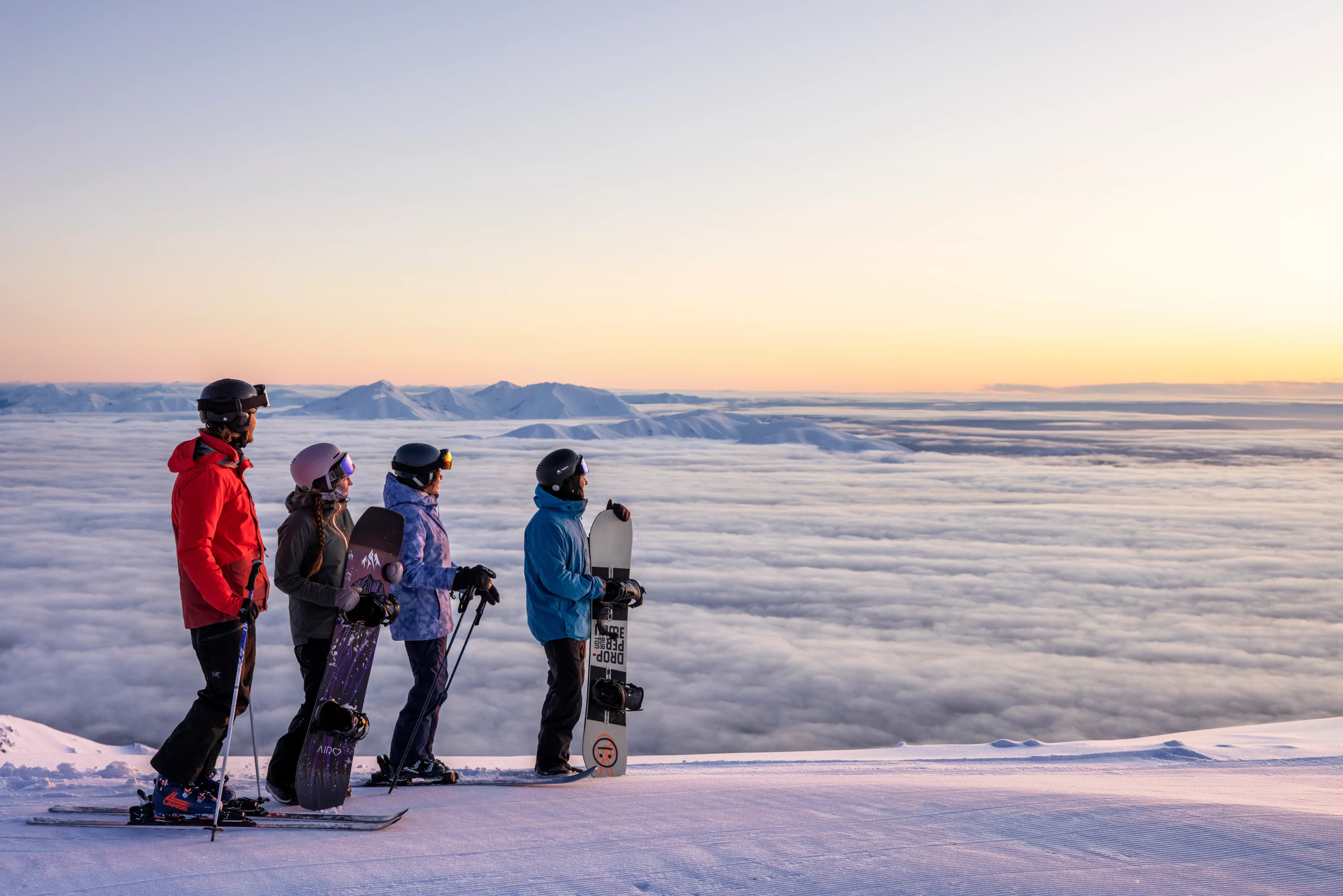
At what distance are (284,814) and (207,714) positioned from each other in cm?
47

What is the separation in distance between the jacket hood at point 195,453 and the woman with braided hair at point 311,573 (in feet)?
1.32

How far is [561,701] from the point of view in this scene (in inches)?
156

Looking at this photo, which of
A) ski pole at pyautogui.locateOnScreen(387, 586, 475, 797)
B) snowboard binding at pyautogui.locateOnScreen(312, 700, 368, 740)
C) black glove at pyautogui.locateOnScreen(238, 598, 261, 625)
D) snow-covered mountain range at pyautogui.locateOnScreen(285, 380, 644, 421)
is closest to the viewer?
black glove at pyautogui.locateOnScreen(238, 598, 261, 625)

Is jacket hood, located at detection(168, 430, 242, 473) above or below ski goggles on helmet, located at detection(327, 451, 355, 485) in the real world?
above

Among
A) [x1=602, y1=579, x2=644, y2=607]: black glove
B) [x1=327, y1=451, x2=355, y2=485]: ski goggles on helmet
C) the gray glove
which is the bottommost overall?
[x1=602, y1=579, x2=644, y2=607]: black glove

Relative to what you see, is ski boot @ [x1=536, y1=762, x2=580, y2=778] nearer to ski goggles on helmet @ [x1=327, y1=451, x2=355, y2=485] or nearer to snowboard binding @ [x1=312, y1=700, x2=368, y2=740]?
snowboard binding @ [x1=312, y1=700, x2=368, y2=740]

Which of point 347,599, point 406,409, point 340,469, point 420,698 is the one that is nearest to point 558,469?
point 340,469

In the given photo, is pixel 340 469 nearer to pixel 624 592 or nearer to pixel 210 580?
pixel 210 580

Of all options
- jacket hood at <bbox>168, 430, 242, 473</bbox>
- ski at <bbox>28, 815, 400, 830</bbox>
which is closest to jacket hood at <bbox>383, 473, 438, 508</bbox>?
jacket hood at <bbox>168, 430, 242, 473</bbox>

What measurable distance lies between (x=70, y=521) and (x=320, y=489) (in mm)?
43582

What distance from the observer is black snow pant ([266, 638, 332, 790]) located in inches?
139

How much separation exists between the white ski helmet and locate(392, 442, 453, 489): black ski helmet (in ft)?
0.78

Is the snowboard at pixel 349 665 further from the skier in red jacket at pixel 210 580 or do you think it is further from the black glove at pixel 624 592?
the black glove at pixel 624 592

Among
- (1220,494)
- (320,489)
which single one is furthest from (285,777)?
(1220,494)
